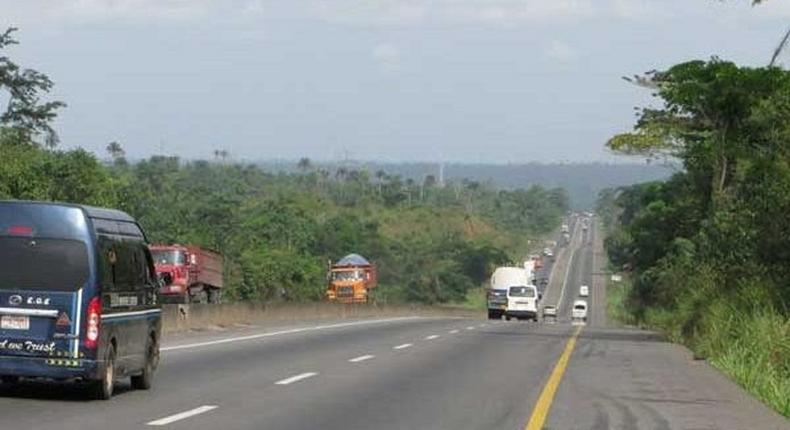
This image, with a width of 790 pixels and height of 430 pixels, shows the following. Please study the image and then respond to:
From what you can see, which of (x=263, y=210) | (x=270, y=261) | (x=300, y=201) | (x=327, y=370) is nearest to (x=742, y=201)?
(x=327, y=370)

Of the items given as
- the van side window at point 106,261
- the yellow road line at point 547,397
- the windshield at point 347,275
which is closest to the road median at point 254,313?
the yellow road line at point 547,397

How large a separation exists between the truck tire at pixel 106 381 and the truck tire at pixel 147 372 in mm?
1659

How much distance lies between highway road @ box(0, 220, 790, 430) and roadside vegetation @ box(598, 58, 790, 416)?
47.2 inches

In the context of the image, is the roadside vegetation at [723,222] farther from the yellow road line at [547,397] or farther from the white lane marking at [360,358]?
the white lane marking at [360,358]

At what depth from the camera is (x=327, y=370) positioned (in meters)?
23.6

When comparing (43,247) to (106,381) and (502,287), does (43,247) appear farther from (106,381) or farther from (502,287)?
(502,287)

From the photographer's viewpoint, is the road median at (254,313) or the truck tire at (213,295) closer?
the road median at (254,313)

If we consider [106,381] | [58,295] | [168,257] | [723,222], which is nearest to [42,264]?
[58,295]

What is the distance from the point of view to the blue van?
50.8 feet

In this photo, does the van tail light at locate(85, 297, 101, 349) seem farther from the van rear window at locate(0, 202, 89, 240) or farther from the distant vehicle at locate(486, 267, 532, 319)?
the distant vehicle at locate(486, 267, 532, 319)

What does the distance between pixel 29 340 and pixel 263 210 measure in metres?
Answer: 125

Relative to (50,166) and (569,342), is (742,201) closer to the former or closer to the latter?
(569,342)

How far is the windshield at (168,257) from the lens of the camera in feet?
176

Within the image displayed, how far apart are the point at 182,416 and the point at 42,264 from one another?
2210mm
